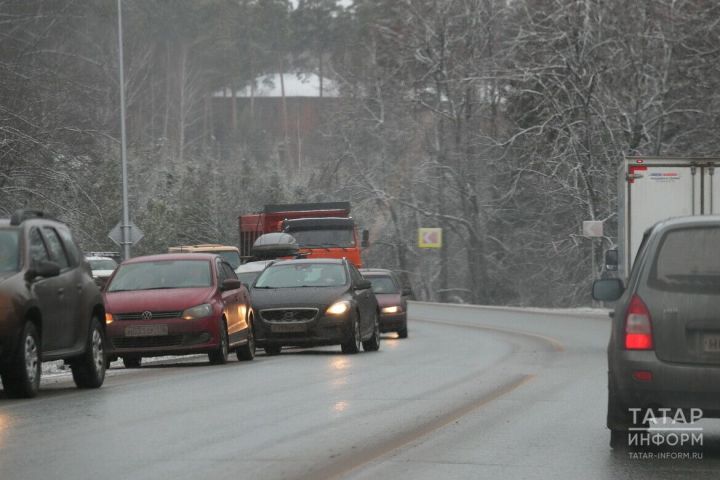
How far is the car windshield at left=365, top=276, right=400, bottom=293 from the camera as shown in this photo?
36700 millimetres

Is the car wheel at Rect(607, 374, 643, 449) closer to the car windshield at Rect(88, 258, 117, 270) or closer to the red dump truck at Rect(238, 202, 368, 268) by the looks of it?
the red dump truck at Rect(238, 202, 368, 268)

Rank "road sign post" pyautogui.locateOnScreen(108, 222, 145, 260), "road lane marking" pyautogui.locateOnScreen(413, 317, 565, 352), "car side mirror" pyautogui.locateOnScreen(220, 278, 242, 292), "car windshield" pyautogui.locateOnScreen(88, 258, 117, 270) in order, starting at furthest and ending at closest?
"road sign post" pyautogui.locateOnScreen(108, 222, 145, 260)
"car windshield" pyautogui.locateOnScreen(88, 258, 117, 270)
"road lane marking" pyautogui.locateOnScreen(413, 317, 565, 352)
"car side mirror" pyautogui.locateOnScreen(220, 278, 242, 292)

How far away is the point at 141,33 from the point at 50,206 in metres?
66.3

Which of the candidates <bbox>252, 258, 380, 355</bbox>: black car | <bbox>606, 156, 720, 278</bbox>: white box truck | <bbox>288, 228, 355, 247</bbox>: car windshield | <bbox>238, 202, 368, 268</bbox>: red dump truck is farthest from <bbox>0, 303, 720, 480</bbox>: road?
<bbox>288, 228, 355, 247</bbox>: car windshield

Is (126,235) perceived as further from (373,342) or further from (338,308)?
(338,308)

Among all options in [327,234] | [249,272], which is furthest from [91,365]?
[327,234]

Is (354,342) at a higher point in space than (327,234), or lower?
lower

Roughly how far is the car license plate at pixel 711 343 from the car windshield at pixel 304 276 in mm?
15846

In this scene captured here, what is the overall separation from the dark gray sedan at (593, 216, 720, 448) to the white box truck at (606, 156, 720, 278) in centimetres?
1378

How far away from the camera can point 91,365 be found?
54.5ft

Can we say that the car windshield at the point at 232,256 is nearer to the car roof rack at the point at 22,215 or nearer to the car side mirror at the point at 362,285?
Result: the car side mirror at the point at 362,285

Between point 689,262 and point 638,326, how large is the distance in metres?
0.51

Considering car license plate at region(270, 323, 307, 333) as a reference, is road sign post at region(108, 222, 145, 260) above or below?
below

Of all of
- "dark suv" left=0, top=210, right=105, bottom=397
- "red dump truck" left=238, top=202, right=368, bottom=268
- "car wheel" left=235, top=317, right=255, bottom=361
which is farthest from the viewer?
"red dump truck" left=238, top=202, right=368, bottom=268
